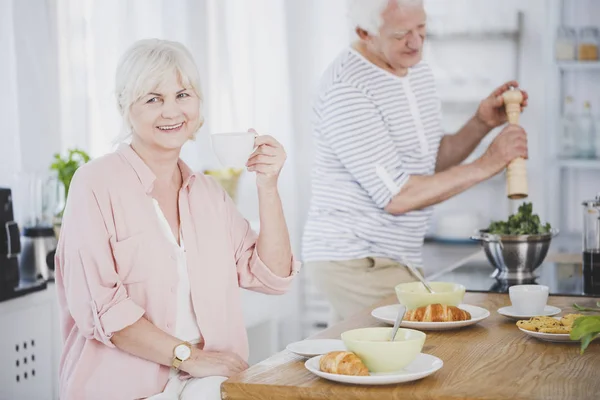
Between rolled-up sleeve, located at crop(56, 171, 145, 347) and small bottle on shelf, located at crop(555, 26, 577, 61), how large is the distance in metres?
3.15

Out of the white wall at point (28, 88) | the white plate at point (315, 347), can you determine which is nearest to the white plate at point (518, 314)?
the white plate at point (315, 347)

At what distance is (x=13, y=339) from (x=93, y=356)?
87 cm

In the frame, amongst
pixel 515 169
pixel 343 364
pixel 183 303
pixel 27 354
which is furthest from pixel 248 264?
pixel 27 354

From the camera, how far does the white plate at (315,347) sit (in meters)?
1.79

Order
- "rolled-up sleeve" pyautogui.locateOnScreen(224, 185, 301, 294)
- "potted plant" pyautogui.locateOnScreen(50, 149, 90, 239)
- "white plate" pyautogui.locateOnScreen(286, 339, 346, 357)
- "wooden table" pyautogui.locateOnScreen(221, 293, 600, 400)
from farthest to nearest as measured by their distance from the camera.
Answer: "potted plant" pyautogui.locateOnScreen(50, 149, 90, 239) → "rolled-up sleeve" pyautogui.locateOnScreen(224, 185, 301, 294) → "white plate" pyautogui.locateOnScreen(286, 339, 346, 357) → "wooden table" pyautogui.locateOnScreen(221, 293, 600, 400)

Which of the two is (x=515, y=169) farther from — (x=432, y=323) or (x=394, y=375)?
(x=394, y=375)

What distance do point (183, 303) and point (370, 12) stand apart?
1154 millimetres

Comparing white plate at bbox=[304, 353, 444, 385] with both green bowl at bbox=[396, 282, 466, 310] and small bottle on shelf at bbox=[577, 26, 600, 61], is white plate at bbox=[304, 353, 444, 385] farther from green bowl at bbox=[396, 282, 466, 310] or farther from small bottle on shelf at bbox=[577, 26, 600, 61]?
small bottle on shelf at bbox=[577, 26, 600, 61]

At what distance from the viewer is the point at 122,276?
6.94 ft

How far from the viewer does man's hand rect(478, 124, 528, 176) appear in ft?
8.98

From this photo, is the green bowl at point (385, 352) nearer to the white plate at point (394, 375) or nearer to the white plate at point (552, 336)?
the white plate at point (394, 375)

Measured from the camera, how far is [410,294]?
82.6 inches

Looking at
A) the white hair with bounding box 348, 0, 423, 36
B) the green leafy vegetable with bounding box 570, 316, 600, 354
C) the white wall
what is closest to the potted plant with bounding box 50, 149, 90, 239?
the white wall

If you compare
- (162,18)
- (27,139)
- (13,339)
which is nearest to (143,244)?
(13,339)
